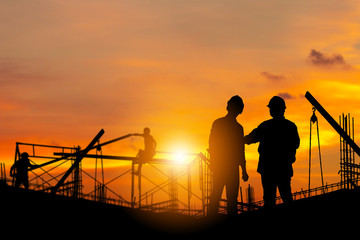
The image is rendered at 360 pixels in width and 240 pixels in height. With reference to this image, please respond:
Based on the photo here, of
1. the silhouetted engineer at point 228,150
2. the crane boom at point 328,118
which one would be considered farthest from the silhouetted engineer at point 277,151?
the crane boom at point 328,118

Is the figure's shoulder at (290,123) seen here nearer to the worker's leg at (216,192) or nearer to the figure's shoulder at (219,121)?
the figure's shoulder at (219,121)

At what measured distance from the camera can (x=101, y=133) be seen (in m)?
22.2

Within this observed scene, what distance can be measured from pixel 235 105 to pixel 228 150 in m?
0.97

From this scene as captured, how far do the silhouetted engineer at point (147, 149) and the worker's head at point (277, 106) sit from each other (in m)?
11.4

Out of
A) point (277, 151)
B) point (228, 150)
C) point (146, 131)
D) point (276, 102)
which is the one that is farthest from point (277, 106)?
point (146, 131)

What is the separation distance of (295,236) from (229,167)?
2025mm

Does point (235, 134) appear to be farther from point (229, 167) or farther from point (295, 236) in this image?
point (295, 236)

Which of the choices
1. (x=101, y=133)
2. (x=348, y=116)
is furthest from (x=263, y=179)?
(x=348, y=116)

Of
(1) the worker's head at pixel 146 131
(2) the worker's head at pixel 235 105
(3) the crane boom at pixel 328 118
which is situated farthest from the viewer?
(1) the worker's head at pixel 146 131

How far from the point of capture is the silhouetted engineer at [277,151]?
11984 millimetres

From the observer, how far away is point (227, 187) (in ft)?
40.6

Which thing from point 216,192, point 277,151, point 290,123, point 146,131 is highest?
point 146,131

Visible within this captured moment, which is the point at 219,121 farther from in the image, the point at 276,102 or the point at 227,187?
the point at 227,187

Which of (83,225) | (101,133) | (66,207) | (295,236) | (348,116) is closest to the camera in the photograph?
(295,236)
